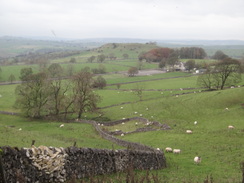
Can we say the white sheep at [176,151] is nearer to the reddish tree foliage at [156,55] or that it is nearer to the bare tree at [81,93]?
the bare tree at [81,93]

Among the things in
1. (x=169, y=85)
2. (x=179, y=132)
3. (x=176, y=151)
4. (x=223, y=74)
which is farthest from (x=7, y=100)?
(x=223, y=74)

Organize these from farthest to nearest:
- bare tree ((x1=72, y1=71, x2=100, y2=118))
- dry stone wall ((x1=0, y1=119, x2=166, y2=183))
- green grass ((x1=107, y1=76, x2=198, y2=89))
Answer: green grass ((x1=107, y1=76, x2=198, y2=89))
bare tree ((x1=72, y1=71, x2=100, y2=118))
dry stone wall ((x1=0, y1=119, x2=166, y2=183))

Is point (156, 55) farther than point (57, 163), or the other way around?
point (156, 55)

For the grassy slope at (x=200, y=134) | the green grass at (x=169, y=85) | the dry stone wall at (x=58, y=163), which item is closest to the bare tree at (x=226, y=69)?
the grassy slope at (x=200, y=134)

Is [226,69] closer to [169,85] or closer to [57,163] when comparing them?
[169,85]

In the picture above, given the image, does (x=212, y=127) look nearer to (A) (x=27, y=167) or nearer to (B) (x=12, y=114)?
(A) (x=27, y=167)

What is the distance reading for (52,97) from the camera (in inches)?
2172

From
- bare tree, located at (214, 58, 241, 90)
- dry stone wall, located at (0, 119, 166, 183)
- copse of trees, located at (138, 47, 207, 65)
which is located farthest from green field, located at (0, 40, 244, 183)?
copse of trees, located at (138, 47, 207, 65)

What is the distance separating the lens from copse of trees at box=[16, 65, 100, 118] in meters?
52.2

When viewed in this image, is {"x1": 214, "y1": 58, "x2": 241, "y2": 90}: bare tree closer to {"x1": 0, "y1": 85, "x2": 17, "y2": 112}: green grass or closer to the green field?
the green field

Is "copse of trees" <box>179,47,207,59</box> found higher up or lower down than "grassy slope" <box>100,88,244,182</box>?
higher up

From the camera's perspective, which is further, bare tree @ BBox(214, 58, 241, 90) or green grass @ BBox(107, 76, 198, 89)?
green grass @ BBox(107, 76, 198, 89)

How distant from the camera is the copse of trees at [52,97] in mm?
52250

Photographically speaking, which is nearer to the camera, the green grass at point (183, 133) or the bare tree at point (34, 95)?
the green grass at point (183, 133)
